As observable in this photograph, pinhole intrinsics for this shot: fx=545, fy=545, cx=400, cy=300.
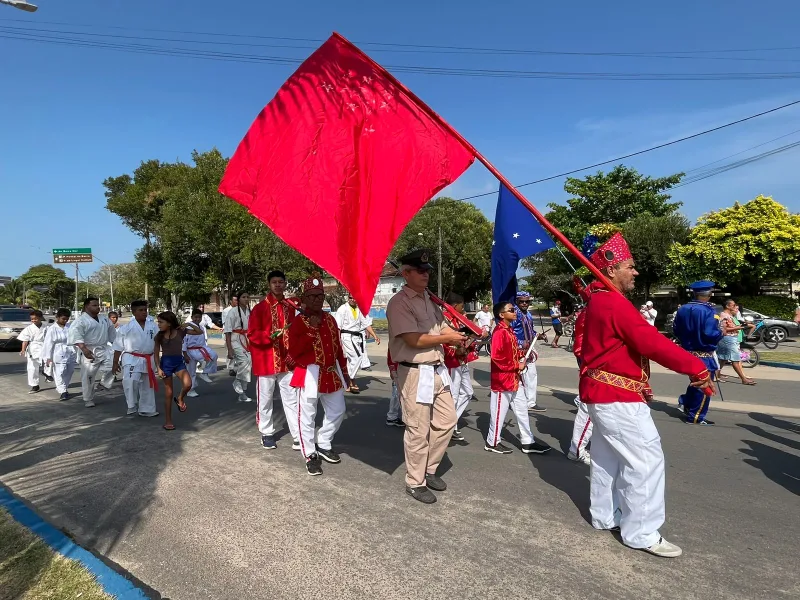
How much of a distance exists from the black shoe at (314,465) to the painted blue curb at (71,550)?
1.97 metres

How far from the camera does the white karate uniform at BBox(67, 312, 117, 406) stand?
908cm

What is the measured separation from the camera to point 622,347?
11.3 ft

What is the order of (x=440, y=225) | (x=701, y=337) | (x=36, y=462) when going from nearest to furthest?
(x=36, y=462) → (x=701, y=337) → (x=440, y=225)

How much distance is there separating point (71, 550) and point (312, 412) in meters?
2.24

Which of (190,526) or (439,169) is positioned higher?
(439,169)

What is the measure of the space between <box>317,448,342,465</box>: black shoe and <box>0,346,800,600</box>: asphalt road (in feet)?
0.33

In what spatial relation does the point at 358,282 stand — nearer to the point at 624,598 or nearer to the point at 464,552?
the point at 464,552

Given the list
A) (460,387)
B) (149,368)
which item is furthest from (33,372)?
(460,387)

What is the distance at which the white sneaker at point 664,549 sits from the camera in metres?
3.21

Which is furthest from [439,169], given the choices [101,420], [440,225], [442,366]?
[440,225]

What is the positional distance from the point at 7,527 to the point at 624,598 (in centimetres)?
389

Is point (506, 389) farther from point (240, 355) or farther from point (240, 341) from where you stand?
point (240, 341)

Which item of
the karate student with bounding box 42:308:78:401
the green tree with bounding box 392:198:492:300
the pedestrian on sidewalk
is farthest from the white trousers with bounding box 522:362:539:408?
the green tree with bounding box 392:198:492:300

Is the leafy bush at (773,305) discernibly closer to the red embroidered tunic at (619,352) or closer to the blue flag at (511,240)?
the blue flag at (511,240)
